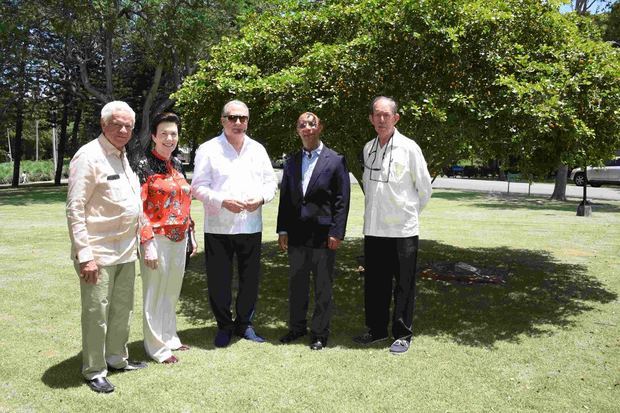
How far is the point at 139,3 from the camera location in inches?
918

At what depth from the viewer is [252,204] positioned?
5.21 metres

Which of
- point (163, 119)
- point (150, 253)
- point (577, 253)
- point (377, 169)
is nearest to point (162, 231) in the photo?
point (150, 253)

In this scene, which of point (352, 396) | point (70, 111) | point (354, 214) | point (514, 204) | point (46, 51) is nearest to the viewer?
point (352, 396)

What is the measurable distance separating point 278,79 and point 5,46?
71.3ft

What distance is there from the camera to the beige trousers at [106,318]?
4320 mm

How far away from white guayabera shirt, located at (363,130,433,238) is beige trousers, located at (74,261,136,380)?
231 cm

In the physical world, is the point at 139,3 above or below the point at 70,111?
above

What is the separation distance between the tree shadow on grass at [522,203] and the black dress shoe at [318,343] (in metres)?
16.5

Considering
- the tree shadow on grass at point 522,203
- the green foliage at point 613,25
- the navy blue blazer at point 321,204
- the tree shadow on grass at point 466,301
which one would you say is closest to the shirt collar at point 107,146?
the navy blue blazer at point 321,204

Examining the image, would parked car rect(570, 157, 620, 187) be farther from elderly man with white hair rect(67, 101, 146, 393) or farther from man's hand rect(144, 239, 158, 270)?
elderly man with white hair rect(67, 101, 146, 393)

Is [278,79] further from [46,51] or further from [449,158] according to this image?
[46,51]

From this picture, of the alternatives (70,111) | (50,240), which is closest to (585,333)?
(50,240)

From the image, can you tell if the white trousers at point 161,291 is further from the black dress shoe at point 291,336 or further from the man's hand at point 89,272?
the black dress shoe at point 291,336

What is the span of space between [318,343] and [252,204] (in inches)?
57.7
